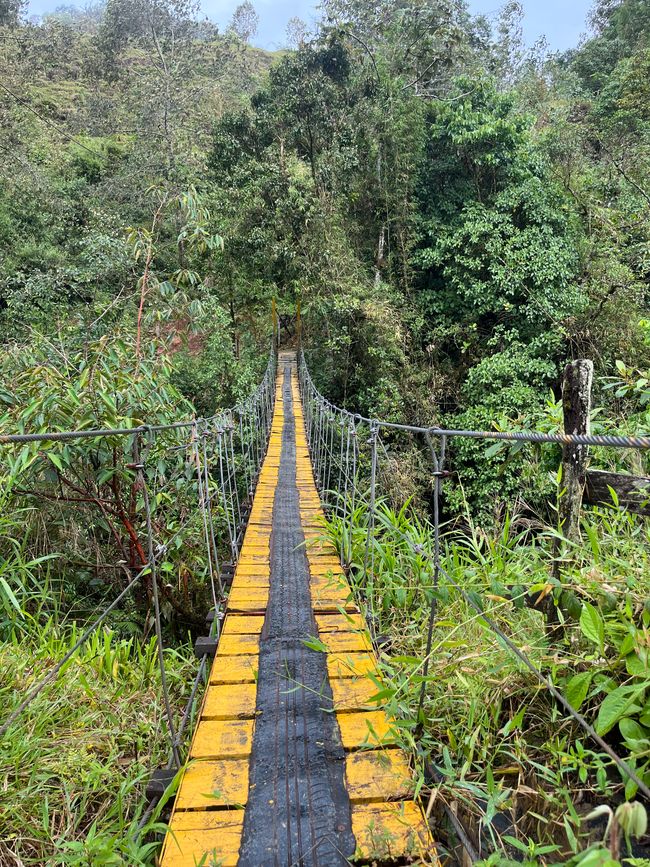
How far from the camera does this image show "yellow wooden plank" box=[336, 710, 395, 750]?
101 cm

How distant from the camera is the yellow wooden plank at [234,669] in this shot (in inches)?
48.6

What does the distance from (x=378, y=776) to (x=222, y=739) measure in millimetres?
342

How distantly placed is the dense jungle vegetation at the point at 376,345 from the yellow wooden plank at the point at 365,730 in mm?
51

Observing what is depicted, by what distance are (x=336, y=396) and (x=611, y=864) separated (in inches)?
293

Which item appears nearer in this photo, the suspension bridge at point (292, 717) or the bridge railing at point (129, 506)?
the suspension bridge at point (292, 717)

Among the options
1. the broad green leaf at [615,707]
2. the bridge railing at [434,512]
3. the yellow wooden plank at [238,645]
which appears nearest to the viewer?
the bridge railing at [434,512]

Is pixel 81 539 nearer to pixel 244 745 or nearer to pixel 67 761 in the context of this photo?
pixel 67 761

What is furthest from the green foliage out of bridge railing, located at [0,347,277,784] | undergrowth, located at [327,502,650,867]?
undergrowth, located at [327,502,650,867]

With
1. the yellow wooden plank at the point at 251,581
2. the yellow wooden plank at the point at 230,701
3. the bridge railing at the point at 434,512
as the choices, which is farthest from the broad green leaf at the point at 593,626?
the yellow wooden plank at the point at 251,581

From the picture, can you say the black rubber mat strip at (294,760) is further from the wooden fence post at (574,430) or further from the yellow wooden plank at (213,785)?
the wooden fence post at (574,430)

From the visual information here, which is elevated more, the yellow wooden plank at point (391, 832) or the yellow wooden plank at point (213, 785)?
the yellow wooden plank at point (391, 832)

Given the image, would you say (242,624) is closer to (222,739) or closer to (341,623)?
(341,623)

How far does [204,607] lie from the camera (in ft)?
7.75

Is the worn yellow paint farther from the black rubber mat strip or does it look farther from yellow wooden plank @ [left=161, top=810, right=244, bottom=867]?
yellow wooden plank @ [left=161, top=810, right=244, bottom=867]
